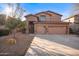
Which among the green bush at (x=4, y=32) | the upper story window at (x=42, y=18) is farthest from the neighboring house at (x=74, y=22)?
the green bush at (x=4, y=32)

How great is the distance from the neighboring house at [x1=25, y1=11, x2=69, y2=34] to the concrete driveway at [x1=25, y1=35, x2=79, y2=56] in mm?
79

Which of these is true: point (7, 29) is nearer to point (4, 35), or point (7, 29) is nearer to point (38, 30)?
point (4, 35)

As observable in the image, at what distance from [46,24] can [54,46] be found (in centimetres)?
33

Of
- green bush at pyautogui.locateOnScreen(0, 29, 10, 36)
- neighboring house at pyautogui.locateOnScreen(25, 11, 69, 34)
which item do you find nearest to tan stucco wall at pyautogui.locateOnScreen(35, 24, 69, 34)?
neighboring house at pyautogui.locateOnScreen(25, 11, 69, 34)

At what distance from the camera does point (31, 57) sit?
101 inches

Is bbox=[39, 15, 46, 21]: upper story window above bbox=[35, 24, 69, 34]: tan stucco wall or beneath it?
above

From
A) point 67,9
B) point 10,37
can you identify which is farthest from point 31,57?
point 67,9

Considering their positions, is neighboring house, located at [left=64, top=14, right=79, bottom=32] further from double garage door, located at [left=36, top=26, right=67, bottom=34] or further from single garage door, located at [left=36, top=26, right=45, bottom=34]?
single garage door, located at [left=36, top=26, right=45, bottom=34]

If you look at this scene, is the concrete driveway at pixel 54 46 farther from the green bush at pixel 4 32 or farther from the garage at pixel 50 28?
the green bush at pixel 4 32

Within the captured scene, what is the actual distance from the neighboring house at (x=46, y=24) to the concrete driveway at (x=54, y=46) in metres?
0.08

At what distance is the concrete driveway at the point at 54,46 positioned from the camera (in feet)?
8.36

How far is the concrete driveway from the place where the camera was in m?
2.55

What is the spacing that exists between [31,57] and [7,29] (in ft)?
1.65

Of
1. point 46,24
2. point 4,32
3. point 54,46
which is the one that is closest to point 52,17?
point 46,24
